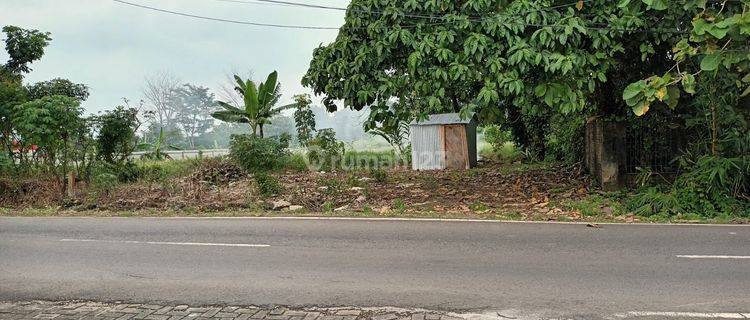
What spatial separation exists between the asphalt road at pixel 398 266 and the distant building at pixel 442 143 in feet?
33.7

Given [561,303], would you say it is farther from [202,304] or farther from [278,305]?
[202,304]

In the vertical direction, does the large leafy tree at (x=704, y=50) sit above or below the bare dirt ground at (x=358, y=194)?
above

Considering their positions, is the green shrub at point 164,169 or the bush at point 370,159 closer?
the green shrub at point 164,169

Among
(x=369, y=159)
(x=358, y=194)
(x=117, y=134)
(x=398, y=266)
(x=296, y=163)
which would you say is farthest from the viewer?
(x=369, y=159)

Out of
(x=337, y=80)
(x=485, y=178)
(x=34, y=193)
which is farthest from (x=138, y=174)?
(x=485, y=178)

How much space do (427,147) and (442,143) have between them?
1.86 ft

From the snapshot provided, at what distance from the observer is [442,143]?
2055 cm

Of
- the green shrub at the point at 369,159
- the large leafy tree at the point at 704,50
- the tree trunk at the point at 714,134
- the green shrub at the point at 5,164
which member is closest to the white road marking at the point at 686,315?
the large leafy tree at the point at 704,50

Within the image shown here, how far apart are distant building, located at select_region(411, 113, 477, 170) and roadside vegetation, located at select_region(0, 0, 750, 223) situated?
4.39 feet

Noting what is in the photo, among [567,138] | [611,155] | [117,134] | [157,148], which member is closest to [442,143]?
[567,138]

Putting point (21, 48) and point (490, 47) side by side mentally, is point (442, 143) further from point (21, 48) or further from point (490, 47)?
point (21, 48)

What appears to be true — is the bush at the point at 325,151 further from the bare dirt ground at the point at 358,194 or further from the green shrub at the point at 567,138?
the green shrub at the point at 567,138

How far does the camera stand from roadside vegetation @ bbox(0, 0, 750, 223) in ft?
34.1

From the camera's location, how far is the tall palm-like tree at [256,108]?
19672 millimetres
